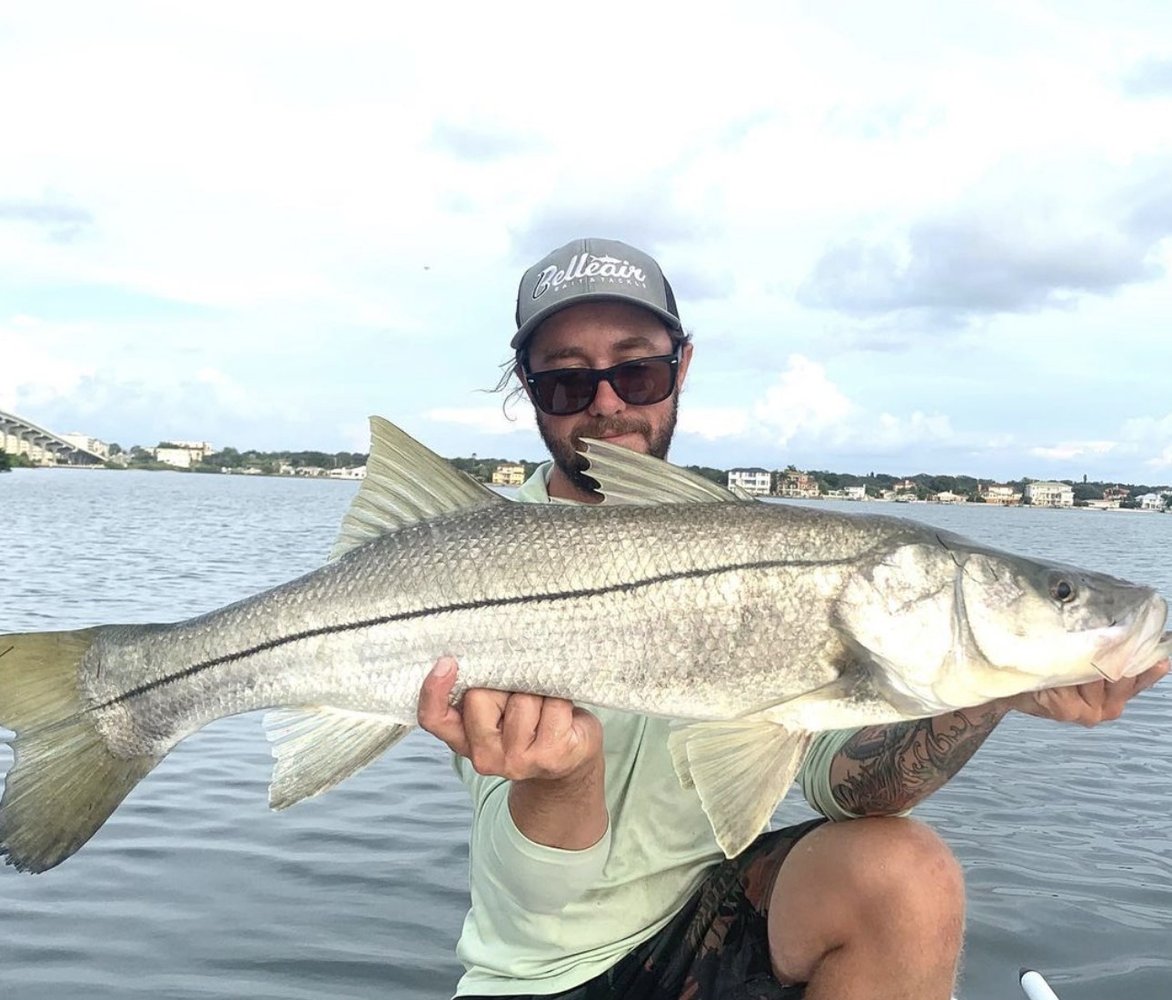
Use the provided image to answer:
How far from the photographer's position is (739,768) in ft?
9.35

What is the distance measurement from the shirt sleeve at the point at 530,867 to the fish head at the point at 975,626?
1.10m

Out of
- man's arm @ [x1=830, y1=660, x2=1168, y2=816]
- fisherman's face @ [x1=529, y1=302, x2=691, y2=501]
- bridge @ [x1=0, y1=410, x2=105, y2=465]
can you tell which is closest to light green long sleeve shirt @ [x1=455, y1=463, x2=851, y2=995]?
man's arm @ [x1=830, y1=660, x2=1168, y2=816]

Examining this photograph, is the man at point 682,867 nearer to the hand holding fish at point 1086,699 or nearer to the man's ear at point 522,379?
the hand holding fish at point 1086,699

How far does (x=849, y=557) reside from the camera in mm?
2920

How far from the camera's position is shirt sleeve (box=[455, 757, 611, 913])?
318 centimetres

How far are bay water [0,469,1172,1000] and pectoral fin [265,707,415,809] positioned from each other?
256 centimetres

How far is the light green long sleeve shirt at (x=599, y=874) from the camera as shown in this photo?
10.7 feet

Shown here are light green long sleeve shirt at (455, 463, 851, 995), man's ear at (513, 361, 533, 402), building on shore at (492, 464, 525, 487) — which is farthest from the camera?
building on shore at (492, 464, 525, 487)

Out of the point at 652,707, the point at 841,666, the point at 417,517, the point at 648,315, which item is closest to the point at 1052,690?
the point at 841,666

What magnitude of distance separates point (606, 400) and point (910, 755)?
1.88 m

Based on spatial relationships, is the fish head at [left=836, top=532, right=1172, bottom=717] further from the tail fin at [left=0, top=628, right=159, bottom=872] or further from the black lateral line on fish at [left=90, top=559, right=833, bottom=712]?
the tail fin at [left=0, top=628, right=159, bottom=872]

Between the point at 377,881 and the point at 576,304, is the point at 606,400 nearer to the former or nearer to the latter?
the point at 576,304

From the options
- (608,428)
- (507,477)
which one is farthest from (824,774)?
(507,477)

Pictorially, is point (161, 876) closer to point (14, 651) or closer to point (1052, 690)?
point (14, 651)
